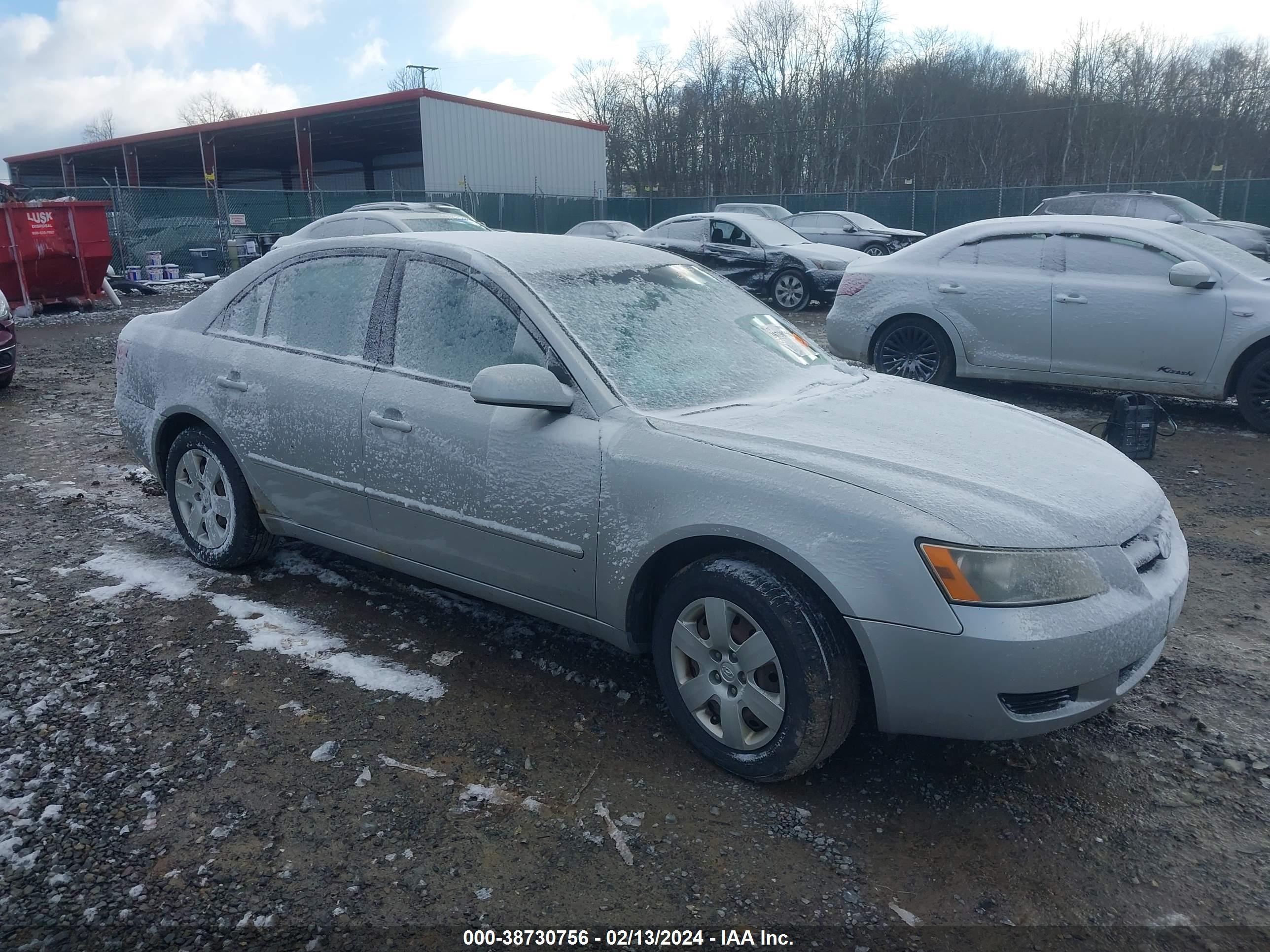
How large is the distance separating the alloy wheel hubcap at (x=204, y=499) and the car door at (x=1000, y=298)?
19.0ft

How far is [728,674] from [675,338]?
134 cm

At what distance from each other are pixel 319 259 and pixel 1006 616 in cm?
309

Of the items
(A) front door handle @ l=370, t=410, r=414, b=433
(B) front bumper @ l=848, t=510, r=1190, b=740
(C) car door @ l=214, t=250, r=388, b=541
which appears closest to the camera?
(B) front bumper @ l=848, t=510, r=1190, b=740

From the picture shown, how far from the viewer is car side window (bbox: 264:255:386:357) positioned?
3779 millimetres

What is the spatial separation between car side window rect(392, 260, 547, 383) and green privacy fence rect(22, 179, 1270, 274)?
1796cm

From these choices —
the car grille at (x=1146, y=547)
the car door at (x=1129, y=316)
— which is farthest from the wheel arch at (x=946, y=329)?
the car grille at (x=1146, y=547)

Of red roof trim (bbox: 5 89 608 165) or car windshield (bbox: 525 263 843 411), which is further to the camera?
red roof trim (bbox: 5 89 608 165)

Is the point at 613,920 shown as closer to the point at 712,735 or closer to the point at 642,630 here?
the point at 712,735

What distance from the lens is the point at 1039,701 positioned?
2516 mm

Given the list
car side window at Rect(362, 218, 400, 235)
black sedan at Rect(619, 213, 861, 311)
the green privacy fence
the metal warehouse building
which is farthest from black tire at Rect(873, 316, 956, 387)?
the metal warehouse building

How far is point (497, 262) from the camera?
3482 millimetres

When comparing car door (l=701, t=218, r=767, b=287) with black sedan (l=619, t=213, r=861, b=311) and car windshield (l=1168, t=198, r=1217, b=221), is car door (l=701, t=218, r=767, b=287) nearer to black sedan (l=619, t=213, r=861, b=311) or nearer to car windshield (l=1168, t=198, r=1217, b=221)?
black sedan (l=619, t=213, r=861, b=311)

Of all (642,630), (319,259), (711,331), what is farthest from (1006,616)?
(319,259)

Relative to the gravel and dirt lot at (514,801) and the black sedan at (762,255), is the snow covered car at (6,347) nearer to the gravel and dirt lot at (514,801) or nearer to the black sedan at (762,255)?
the gravel and dirt lot at (514,801)
